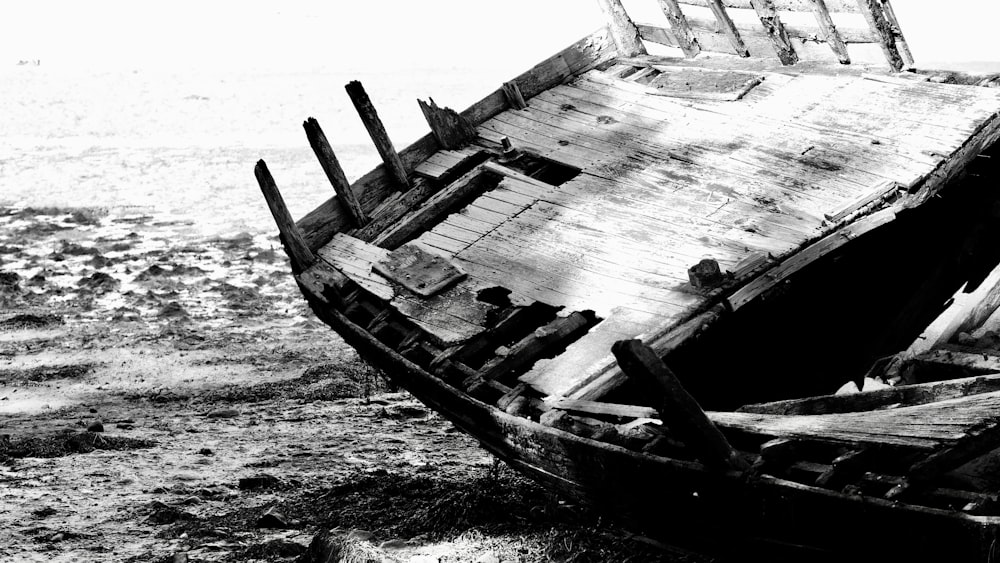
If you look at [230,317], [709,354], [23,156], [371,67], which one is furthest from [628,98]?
[371,67]

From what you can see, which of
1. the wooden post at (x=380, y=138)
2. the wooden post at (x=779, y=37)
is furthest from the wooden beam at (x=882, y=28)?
the wooden post at (x=380, y=138)

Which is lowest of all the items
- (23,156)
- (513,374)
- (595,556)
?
(595,556)

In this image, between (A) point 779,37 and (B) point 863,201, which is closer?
(B) point 863,201

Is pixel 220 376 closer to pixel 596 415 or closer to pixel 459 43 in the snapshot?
pixel 596 415

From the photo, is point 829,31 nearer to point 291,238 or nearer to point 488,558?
point 291,238

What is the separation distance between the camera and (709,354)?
6.26 meters

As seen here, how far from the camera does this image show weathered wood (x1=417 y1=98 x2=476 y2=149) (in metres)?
8.16

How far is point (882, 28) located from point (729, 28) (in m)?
1.51

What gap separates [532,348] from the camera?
18.1 ft

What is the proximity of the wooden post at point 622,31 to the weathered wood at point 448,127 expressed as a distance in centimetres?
189

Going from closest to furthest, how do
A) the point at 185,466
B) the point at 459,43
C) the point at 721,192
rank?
the point at 721,192, the point at 185,466, the point at 459,43

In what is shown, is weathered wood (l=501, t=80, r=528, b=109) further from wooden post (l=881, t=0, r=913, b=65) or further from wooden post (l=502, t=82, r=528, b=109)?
wooden post (l=881, t=0, r=913, b=65)

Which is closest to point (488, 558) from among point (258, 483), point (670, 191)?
Answer: point (258, 483)

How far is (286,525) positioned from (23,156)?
1356 cm
